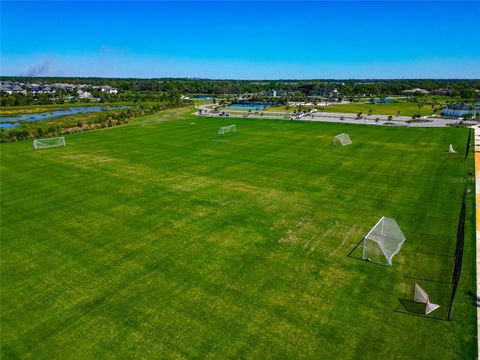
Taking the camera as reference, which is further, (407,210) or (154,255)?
(407,210)

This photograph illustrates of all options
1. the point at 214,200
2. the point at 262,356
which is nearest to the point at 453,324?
the point at 262,356

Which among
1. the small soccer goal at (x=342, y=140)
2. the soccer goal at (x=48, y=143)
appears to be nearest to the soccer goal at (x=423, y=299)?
the small soccer goal at (x=342, y=140)

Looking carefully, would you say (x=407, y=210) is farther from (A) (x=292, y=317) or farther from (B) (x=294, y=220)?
(A) (x=292, y=317)

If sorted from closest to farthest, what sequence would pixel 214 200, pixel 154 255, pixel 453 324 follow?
pixel 453 324
pixel 154 255
pixel 214 200

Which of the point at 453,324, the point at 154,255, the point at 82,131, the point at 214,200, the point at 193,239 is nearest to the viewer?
the point at 453,324

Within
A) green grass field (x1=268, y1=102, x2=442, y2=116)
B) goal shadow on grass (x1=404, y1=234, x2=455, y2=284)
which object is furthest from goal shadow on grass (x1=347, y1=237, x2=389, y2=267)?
green grass field (x1=268, y1=102, x2=442, y2=116)

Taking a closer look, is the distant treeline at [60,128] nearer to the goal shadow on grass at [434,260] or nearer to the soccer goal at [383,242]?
the soccer goal at [383,242]

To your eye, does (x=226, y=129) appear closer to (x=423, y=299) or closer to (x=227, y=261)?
(x=227, y=261)

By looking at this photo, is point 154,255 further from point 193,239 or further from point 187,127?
point 187,127
